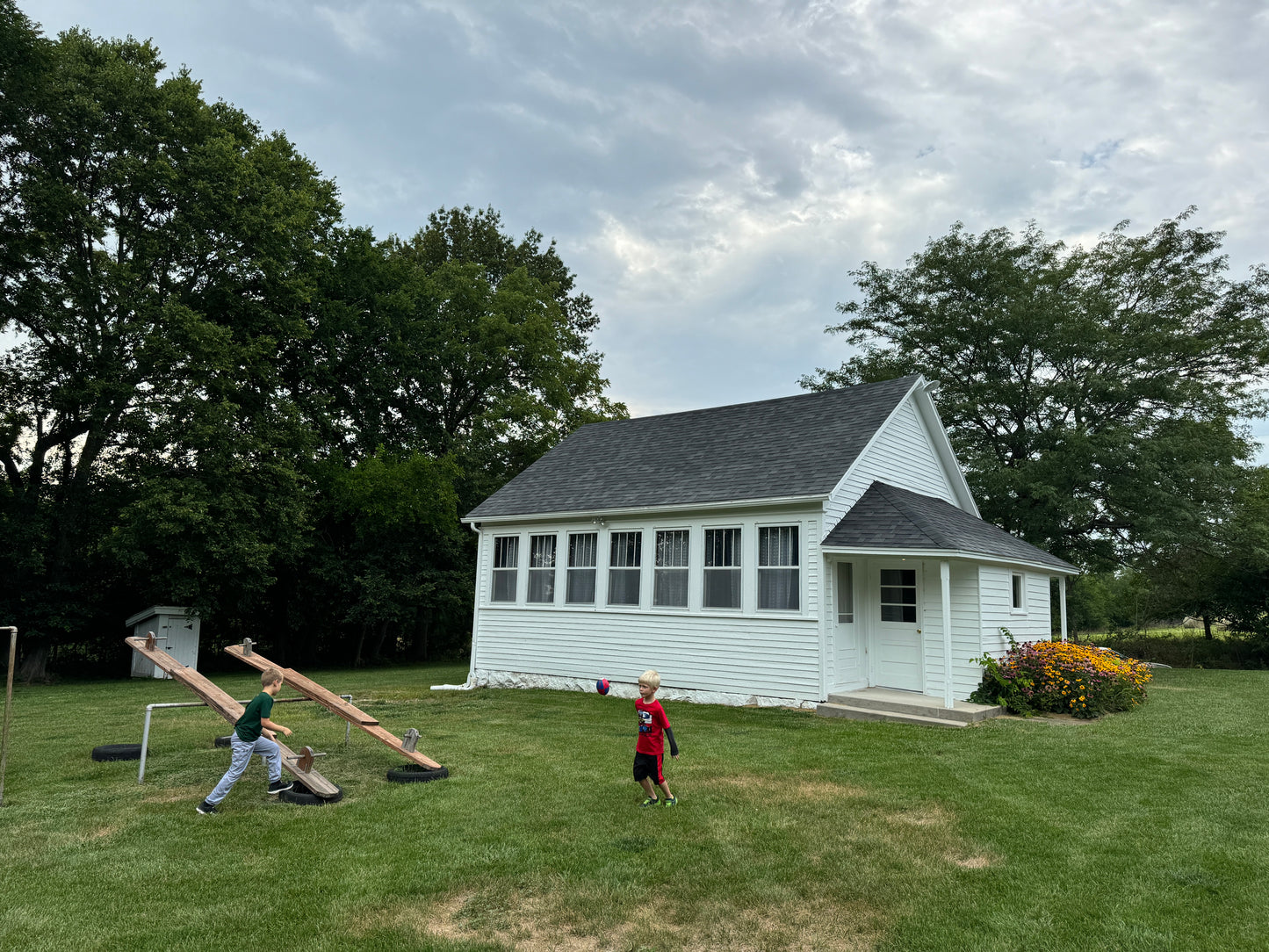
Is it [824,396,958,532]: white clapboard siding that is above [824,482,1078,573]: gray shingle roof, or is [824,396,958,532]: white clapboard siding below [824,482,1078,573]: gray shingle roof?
above

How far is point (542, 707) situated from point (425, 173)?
46.1 ft

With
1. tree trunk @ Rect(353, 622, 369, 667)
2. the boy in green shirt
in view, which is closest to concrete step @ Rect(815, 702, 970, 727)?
the boy in green shirt

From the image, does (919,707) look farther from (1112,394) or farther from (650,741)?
(1112,394)

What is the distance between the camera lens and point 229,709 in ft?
23.7

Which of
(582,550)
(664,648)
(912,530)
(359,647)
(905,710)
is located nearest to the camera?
(905,710)

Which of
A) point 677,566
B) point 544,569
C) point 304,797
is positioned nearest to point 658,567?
point 677,566

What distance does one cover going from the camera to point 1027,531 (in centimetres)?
2373

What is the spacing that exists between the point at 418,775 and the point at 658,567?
25.9 ft

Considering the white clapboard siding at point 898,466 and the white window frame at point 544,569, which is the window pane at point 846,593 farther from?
the white window frame at point 544,569

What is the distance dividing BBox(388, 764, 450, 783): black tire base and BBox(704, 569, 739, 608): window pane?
23.3 ft

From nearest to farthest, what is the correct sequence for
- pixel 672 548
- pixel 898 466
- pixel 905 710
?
pixel 905 710, pixel 672 548, pixel 898 466

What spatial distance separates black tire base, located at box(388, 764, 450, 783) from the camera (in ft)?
24.3

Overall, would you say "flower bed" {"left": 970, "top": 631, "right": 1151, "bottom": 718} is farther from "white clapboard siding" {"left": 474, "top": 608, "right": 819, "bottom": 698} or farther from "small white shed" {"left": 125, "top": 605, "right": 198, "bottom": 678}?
"small white shed" {"left": 125, "top": 605, "right": 198, "bottom": 678}

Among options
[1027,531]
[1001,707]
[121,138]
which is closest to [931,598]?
[1001,707]
